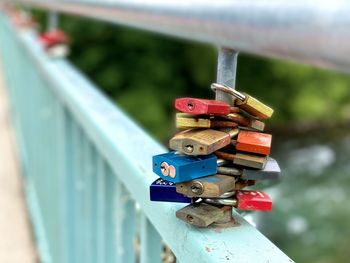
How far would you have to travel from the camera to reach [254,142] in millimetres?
848

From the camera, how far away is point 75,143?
195 centimetres

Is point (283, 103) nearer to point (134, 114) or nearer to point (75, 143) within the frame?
point (134, 114)

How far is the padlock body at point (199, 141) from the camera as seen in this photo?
2.62ft

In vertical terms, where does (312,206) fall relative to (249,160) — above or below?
below

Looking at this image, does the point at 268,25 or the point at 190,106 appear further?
the point at 190,106

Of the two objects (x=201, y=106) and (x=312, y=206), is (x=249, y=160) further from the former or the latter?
(x=312, y=206)

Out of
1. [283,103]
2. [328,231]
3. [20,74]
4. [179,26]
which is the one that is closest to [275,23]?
[179,26]

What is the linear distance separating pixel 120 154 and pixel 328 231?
1510cm

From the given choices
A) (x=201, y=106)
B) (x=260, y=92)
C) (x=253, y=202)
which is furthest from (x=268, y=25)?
(x=260, y=92)

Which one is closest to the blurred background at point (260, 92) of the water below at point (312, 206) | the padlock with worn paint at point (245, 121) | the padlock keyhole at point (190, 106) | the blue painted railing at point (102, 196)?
the water below at point (312, 206)

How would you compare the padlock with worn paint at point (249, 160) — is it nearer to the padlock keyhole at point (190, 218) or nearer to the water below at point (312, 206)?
the padlock keyhole at point (190, 218)

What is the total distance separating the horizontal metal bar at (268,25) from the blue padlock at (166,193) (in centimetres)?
22

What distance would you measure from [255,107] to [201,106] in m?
0.10

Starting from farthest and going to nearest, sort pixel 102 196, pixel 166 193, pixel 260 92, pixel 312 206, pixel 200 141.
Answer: pixel 260 92 < pixel 312 206 < pixel 102 196 < pixel 166 193 < pixel 200 141
